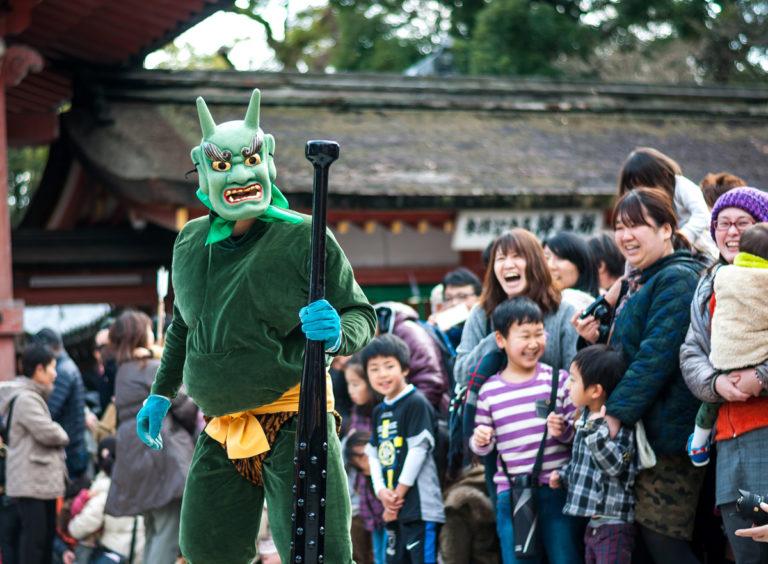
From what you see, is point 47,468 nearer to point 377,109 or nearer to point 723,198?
point 723,198

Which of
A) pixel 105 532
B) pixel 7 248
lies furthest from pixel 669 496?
pixel 7 248

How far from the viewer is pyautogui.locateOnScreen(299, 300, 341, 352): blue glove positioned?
3.73 m

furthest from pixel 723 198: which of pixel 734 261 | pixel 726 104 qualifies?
pixel 726 104

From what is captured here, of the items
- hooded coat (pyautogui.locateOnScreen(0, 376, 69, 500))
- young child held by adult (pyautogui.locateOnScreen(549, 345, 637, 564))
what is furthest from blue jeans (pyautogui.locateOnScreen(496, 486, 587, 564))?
hooded coat (pyautogui.locateOnScreen(0, 376, 69, 500))

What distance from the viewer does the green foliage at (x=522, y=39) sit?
59.3ft

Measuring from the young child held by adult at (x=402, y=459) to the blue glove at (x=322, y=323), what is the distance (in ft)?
6.27

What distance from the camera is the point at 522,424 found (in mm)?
5047

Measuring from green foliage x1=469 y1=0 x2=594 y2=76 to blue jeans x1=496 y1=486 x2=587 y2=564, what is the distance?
543 inches

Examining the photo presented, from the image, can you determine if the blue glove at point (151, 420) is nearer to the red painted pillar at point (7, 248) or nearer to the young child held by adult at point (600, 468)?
the young child held by adult at point (600, 468)

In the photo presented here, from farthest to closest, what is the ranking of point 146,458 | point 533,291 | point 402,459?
1. point 146,458
2. point 402,459
3. point 533,291

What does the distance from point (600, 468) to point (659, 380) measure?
16.5 inches

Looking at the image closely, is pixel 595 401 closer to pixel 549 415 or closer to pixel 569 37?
pixel 549 415

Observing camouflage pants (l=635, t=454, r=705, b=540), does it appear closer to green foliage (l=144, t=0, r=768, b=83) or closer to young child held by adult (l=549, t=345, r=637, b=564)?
young child held by adult (l=549, t=345, r=637, b=564)

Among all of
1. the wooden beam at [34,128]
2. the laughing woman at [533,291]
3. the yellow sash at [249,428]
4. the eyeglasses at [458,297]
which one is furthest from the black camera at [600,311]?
the wooden beam at [34,128]
